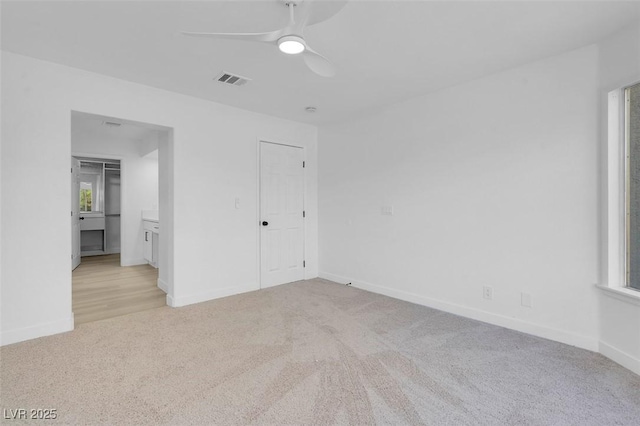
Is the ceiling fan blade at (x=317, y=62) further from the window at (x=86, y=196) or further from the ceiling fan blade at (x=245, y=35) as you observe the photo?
the window at (x=86, y=196)

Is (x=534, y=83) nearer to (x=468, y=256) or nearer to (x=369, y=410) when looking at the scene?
(x=468, y=256)

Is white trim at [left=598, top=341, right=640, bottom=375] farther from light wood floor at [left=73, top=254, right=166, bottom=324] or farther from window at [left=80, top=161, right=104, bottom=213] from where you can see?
window at [left=80, top=161, right=104, bottom=213]

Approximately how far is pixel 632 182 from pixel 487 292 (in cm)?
144

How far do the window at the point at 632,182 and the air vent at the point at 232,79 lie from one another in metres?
3.19

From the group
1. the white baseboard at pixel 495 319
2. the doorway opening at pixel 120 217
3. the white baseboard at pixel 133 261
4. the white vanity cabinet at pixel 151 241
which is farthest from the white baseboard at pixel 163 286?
the white baseboard at pixel 495 319

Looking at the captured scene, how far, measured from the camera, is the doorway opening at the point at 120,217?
12.2ft

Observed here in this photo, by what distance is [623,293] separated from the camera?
2.17 metres

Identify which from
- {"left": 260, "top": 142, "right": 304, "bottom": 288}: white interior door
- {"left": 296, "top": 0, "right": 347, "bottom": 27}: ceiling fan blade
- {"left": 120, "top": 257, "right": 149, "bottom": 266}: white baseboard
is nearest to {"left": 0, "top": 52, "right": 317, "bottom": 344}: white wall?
{"left": 260, "top": 142, "right": 304, "bottom": 288}: white interior door

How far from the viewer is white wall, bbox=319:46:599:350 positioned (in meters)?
2.50

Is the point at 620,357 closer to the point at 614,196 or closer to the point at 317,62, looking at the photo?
the point at 614,196

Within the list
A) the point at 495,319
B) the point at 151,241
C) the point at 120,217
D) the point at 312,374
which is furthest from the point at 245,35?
the point at 120,217

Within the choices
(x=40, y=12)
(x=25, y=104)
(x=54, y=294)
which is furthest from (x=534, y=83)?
(x=54, y=294)

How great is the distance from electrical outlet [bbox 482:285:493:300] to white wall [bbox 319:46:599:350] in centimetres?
4

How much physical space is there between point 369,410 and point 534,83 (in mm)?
2965
